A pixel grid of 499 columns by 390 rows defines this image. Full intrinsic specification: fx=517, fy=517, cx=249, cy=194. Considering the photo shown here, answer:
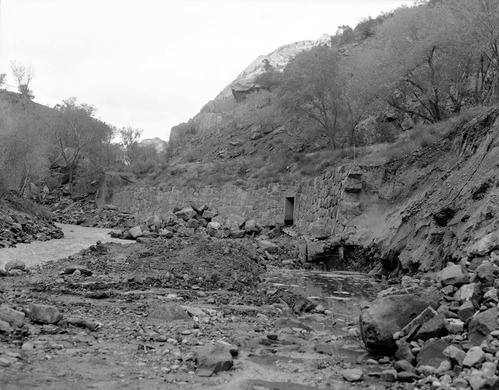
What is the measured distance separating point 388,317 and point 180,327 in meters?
2.77

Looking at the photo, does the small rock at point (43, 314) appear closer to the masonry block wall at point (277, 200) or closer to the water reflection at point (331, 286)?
the water reflection at point (331, 286)

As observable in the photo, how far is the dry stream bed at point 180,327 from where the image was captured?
502 cm

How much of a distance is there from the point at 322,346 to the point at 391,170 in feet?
43.8

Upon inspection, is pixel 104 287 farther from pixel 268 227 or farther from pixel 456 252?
pixel 268 227

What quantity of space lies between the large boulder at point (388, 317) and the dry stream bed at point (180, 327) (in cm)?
25

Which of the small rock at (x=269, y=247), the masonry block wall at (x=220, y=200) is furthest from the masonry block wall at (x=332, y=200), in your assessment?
the small rock at (x=269, y=247)

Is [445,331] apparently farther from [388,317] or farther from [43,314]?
[43,314]

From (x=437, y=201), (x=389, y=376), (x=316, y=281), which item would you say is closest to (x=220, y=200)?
(x=316, y=281)

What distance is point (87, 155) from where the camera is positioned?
155 feet

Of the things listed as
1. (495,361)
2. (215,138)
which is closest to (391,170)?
(495,361)

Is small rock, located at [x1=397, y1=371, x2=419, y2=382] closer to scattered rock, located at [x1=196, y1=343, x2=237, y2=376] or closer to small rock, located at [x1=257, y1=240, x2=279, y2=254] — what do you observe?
scattered rock, located at [x1=196, y1=343, x2=237, y2=376]

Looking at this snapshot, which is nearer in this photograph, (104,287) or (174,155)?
(104,287)

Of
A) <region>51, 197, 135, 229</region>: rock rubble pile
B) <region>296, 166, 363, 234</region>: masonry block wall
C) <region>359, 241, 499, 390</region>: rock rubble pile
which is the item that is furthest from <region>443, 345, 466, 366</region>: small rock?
<region>51, 197, 135, 229</region>: rock rubble pile

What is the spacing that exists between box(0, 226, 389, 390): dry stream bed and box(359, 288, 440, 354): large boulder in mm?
252
